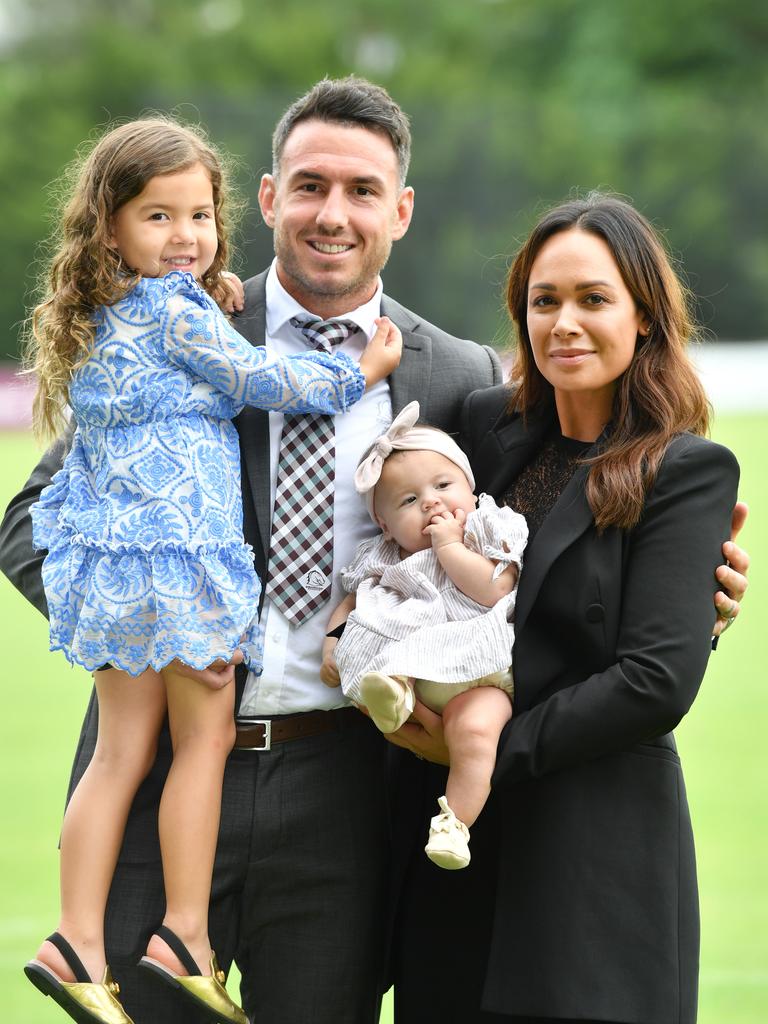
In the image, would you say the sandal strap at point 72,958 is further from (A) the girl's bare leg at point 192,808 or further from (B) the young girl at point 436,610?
(B) the young girl at point 436,610

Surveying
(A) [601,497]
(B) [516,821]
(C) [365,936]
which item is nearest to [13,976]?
(C) [365,936]

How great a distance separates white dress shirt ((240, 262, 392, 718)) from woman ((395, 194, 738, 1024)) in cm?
36

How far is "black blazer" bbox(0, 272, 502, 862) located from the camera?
3.79 metres

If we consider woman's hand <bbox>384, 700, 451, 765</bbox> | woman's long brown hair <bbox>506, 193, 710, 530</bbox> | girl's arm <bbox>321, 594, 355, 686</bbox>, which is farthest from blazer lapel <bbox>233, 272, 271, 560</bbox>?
woman's long brown hair <bbox>506, 193, 710, 530</bbox>

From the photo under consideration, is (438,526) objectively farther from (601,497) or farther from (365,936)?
(365,936)

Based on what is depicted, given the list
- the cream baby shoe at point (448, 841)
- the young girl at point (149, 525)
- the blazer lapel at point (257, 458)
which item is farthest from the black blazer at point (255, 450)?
the cream baby shoe at point (448, 841)

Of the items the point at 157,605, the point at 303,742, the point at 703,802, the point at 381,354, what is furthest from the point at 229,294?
the point at 703,802

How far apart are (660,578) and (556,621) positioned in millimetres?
281

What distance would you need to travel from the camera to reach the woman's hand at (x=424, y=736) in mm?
3473

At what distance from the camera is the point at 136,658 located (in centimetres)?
357

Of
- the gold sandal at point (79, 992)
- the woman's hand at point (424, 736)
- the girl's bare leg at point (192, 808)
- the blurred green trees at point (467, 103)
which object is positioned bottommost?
the gold sandal at point (79, 992)

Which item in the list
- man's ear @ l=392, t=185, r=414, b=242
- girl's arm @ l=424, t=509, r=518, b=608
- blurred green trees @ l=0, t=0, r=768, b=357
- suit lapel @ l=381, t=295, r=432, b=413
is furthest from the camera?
blurred green trees @ l=0, t=0, r=768, b=357

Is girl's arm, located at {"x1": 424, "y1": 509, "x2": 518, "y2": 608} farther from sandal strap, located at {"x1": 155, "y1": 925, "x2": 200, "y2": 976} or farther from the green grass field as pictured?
the green grass field

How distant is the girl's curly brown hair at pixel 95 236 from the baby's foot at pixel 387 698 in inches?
41.1
